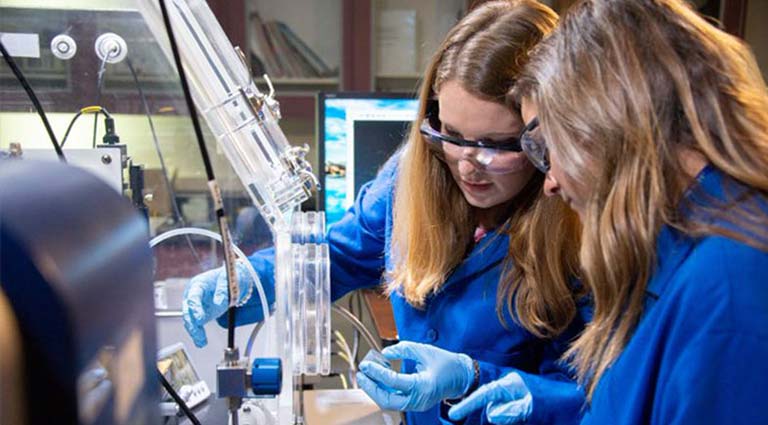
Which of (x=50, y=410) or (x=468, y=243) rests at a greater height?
(x=50, y=410)

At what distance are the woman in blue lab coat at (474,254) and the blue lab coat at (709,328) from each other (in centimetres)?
A: 37

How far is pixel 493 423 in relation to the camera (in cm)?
105

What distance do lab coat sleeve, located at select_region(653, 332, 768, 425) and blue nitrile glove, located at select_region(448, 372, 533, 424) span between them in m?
0.39

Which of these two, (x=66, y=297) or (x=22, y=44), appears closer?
(x=66, y=297)

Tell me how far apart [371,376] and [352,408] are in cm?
17

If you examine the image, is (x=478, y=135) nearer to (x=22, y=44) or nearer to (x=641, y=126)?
(x=641, y=126)

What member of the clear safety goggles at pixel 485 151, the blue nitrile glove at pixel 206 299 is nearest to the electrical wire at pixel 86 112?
the blue nitrile glove at pixel 206 299

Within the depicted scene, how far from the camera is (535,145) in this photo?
85 centimetres

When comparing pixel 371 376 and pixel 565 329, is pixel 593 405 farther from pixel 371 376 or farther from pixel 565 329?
pixel 371 376

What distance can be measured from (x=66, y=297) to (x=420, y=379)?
847mm

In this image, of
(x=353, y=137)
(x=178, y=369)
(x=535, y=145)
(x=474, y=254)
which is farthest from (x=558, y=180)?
(x=353, y=137)

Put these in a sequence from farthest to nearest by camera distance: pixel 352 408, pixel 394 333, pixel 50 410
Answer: pixel 394 333
pixel 352 408
pixel 50 410

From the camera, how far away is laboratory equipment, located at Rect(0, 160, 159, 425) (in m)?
0.27

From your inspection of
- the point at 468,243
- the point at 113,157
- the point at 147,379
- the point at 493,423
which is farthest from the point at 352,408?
the point at 147,379
